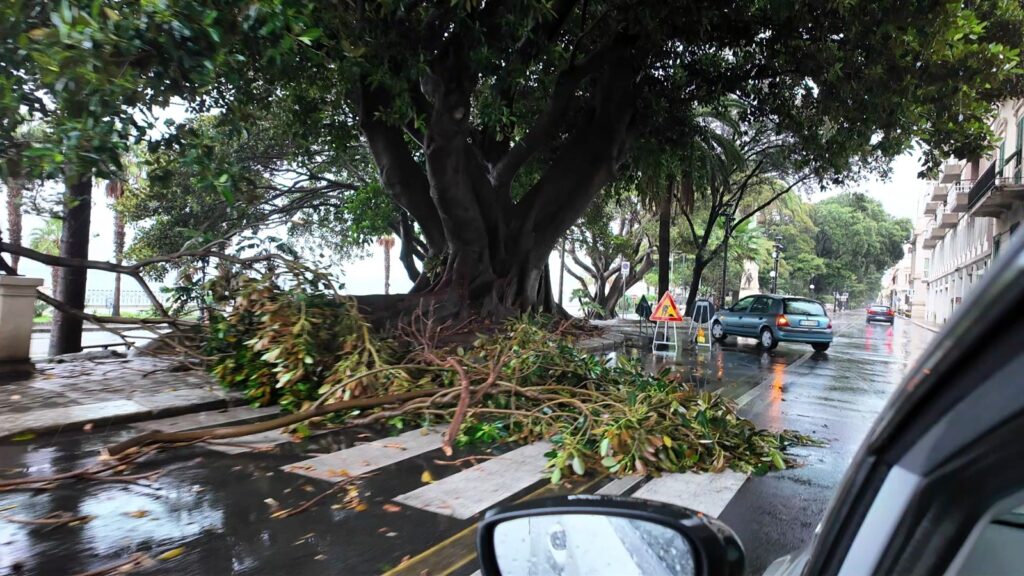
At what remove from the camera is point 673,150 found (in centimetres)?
1449

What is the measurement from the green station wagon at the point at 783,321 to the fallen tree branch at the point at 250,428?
1328 centimetres

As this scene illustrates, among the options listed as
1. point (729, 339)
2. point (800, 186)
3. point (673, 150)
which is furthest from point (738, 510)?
point (800, 186)

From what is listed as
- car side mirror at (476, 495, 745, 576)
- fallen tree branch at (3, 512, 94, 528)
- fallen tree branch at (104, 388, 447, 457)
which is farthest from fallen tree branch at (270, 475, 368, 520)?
car side mirror at (476, 495, 745, 576)

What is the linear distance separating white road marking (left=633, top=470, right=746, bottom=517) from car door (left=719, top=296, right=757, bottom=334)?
1447 centimetres

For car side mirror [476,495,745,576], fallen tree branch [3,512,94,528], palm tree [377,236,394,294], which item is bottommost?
fallen tree branch [3,512,94,528]

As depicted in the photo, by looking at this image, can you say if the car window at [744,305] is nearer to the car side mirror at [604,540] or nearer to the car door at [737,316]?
the car door at [737,316]

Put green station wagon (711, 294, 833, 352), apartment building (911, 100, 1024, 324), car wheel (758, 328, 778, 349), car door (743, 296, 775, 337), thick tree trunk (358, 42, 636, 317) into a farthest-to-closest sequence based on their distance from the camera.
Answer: apartment building (911, 100, 1024, 324)
car door (743, 296, 775, 337)
car wheel (758, 328, 778, 349)
green station wagon (711, 294, 833, 352)
thick tree trunk (358, 42, 636, 317)

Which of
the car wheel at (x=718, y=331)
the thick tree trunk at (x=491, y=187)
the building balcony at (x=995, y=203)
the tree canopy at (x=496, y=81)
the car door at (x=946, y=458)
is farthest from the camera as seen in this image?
the building balcony at (x=995, y=203)

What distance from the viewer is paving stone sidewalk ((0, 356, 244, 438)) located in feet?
20.3

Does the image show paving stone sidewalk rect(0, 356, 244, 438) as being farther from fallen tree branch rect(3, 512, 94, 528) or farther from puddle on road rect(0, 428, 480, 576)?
fallen tree branch rect(3, 512, 94, 528)

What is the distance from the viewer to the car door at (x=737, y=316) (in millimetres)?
18797

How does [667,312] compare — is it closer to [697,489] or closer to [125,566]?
[697,489]

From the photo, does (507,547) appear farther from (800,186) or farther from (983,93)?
(800,186)

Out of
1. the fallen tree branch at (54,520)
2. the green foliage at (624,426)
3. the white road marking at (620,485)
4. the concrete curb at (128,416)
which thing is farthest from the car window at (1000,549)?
the concrete curb at (128,416)
